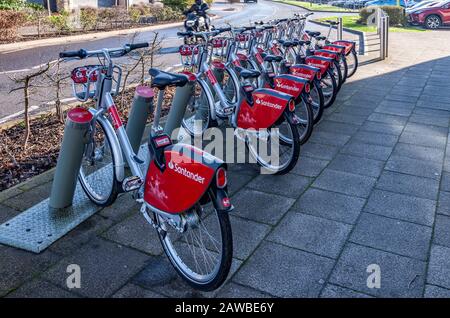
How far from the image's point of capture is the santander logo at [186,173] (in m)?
2.63

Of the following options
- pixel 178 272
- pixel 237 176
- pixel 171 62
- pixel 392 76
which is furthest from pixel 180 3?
pixel 178 272

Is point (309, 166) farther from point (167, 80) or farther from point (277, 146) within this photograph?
point (167, 80)

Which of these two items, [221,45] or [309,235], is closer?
[309,235]

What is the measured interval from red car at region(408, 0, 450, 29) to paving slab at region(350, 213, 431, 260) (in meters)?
20.5

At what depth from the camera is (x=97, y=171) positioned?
410 cm

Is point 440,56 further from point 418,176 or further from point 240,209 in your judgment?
point 240,209

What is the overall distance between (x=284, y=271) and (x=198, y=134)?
10.0 ft

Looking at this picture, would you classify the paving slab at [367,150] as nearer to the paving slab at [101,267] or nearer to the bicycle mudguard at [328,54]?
the bicycle mudguard at [328,54]

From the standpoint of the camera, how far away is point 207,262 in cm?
317

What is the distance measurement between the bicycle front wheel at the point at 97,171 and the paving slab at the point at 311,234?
1369 mm

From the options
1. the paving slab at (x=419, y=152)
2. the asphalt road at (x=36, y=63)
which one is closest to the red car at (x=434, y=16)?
the asphalt road at (x=36, y=63)

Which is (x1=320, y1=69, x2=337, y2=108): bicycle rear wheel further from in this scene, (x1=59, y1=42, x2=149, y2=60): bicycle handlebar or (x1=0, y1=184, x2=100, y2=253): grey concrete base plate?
(x1=0, y1=184, x2=100, y2=253): grey concrete base plate

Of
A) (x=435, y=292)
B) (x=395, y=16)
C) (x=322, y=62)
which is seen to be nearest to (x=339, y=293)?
(x=435, y=292)

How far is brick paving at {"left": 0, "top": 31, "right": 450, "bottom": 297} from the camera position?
2945mm
